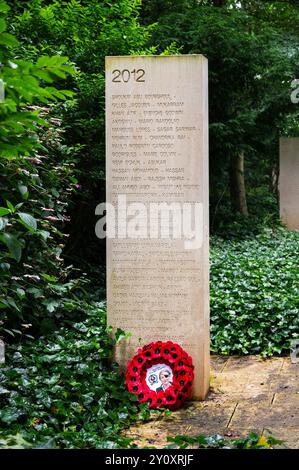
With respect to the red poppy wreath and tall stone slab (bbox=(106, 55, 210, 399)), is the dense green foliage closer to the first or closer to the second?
the red poppy wreath

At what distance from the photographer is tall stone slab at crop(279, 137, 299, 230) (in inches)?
580

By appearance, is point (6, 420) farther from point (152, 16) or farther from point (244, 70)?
point (152, 16)

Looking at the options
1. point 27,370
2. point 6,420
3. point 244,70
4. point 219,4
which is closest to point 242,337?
point 27,370

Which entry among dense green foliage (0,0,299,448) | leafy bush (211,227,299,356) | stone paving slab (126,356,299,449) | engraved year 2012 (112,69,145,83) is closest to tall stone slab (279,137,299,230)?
dense green foliage (0,0,299,448)

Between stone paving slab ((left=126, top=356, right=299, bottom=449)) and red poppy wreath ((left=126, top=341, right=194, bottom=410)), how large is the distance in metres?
0.13

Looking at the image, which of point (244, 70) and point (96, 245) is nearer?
point (96, 245)

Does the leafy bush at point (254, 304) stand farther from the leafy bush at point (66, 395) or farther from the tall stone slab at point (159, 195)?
the leafy bush at point (66, 395)

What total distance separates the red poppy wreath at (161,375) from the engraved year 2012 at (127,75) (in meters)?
1.86

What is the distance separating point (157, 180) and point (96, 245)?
13.0ft

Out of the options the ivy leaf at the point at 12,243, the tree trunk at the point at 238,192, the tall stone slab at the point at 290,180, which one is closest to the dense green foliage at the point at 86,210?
the ivy leaf at the point at 12,243

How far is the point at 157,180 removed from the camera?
481 cm

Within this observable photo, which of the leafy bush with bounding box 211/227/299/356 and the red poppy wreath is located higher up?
the leafy bush with bounding box 211/227/299/356

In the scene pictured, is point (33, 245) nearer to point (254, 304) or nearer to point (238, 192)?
point (254, 304)

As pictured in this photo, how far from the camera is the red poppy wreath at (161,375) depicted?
15.0ft
